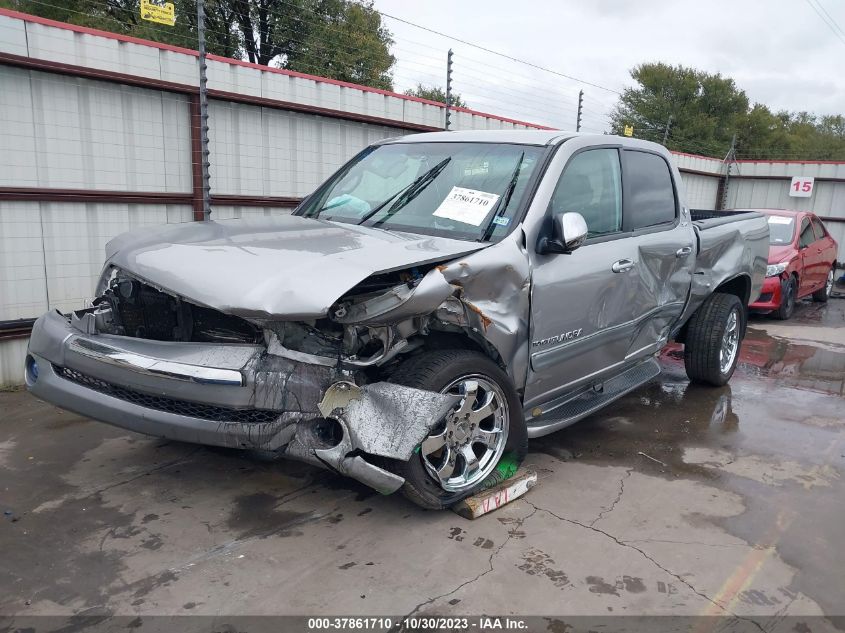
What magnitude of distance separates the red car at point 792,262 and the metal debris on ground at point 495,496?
21.4 feet

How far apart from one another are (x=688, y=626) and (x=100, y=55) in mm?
5744

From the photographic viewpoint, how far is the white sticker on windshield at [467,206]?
3568 mm

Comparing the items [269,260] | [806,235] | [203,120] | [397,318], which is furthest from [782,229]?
[269,260]

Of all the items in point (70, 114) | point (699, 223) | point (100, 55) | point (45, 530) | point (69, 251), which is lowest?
point (45, 530)

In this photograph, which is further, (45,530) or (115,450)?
(115,450)

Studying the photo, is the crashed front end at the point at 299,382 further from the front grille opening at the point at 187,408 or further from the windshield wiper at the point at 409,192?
the windshield wiper at the point at 409,192

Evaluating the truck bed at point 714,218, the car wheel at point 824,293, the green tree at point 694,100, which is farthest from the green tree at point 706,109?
the truck bed at point 714,218

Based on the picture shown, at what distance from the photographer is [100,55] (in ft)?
17.9

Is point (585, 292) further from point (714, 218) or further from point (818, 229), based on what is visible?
point (818, 229)

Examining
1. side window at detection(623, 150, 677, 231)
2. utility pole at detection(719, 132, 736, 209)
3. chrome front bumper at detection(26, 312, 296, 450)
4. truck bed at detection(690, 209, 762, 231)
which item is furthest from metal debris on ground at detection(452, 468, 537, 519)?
utility pole at detection(719, 132, 736, 209)

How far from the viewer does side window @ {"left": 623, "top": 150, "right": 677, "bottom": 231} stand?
438cm

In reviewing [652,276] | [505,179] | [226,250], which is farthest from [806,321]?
[226,250]

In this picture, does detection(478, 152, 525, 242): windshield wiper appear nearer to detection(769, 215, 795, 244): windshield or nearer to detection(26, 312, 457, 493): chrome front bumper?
detection(26, 312, 457, 493): chrome front bumper

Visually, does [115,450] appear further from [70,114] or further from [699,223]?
[699,223]
